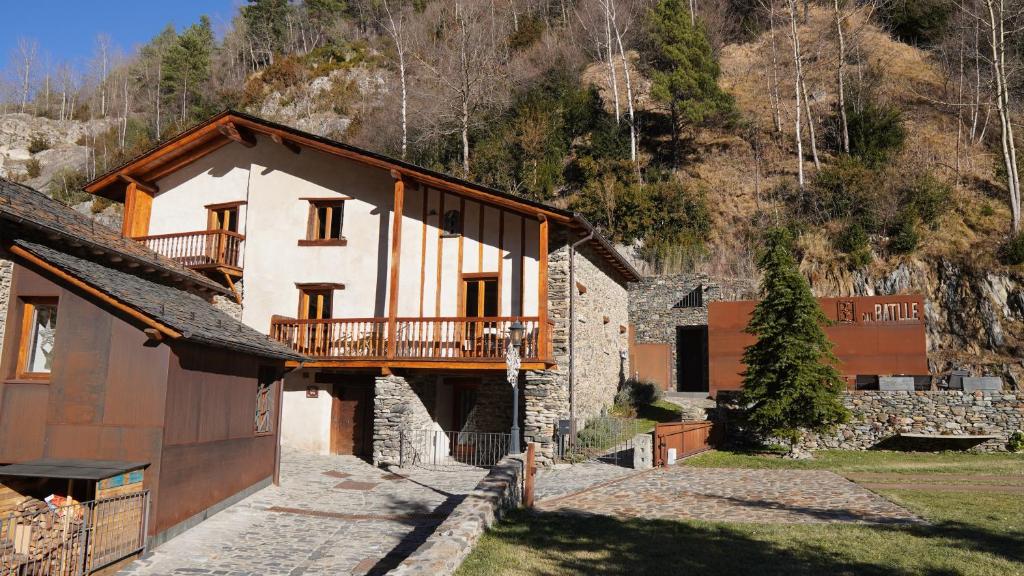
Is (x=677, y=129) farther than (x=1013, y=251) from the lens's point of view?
Yes

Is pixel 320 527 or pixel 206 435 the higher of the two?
pixel 206 435

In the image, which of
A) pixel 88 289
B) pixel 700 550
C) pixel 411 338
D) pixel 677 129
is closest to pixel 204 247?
pixel 411 338

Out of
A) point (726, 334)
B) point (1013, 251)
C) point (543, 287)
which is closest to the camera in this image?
point (543, 287)

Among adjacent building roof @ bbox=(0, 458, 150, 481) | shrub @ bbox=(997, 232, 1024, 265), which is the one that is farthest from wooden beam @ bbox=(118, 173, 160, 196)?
shrub @ bbox=(997, 232, 1024, 265)

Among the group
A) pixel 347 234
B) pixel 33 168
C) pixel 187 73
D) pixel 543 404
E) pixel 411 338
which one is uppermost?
pixel 187 73

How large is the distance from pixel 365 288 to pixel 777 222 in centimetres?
2302

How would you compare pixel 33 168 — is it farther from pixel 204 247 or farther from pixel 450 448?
pixel 450 448

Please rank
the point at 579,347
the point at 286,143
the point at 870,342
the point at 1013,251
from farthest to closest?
the point at 1013,251 < the point at 870,342 < the point at 286,143 < the point at 579,347

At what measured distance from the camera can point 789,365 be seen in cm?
1742

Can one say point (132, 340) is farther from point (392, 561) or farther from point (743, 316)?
point (743, 316)

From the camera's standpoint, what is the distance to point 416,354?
17.1m

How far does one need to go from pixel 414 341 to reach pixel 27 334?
863 centimetres

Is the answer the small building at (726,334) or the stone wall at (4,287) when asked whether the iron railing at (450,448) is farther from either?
the stone wall at (4,287)

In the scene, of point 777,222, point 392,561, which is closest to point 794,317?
point 392,561
